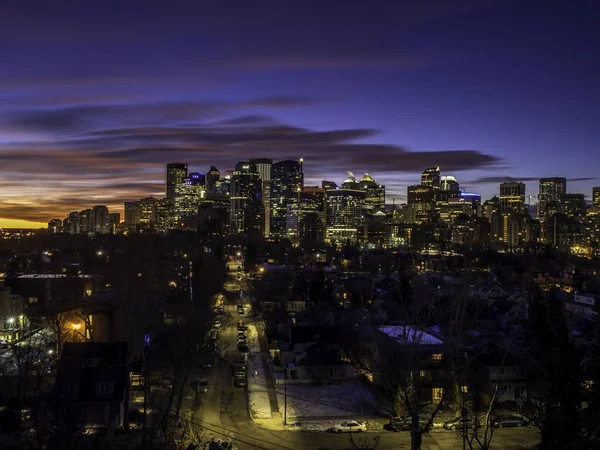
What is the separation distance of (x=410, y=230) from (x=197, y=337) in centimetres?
8295

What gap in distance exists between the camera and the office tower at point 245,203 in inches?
4350

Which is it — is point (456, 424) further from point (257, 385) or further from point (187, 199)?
point (187, 199)

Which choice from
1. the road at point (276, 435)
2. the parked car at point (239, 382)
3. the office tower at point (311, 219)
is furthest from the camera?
the office tower at point (311, 219)

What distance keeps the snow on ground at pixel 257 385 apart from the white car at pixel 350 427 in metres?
1.60

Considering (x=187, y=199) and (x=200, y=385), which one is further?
(x=187, y=199)

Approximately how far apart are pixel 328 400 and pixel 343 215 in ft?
349

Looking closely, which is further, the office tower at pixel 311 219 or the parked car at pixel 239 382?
the office tower at pixel 311 219

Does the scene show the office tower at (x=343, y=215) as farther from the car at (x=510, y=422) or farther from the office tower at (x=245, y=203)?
the car at (x=510, y=422)

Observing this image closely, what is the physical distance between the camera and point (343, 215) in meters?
119

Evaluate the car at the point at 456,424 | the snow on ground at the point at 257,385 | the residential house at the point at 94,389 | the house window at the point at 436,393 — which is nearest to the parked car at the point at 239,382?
the snow on ground at the point at 257,385

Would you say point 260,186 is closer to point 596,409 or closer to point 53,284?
point 53,284

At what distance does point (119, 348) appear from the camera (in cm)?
1283

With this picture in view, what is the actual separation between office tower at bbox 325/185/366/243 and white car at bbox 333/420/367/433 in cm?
9801

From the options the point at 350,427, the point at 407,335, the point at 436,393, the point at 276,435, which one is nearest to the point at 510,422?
the point at 436,393
